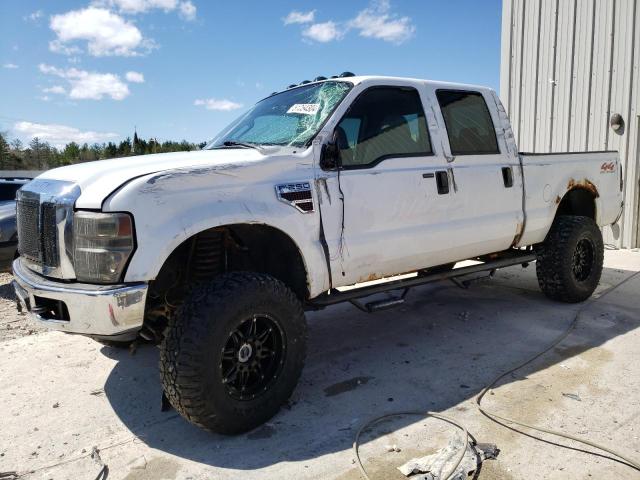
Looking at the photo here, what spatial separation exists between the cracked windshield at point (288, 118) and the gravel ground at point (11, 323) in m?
2.34

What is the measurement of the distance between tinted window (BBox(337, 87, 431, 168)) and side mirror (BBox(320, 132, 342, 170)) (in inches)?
3.2

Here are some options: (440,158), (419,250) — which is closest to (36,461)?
(419,250)

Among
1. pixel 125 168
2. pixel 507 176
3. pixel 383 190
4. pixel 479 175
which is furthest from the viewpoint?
pixel 507 176

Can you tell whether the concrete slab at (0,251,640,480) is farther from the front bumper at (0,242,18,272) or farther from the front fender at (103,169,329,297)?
the front bumper at (0,242,18,272)

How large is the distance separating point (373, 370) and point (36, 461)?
2.19m

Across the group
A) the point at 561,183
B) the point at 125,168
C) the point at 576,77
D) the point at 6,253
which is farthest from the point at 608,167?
the point at 6,253

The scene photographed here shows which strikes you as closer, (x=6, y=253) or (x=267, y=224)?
(x=267, y=224)

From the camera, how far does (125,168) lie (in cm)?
295

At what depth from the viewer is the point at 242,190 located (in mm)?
3021

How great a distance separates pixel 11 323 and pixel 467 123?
4.87 metres

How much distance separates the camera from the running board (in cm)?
362

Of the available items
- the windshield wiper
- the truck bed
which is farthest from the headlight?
the truck bed

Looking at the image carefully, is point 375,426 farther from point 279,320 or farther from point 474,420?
point 279,320

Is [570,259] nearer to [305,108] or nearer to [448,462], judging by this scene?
[305,108]
